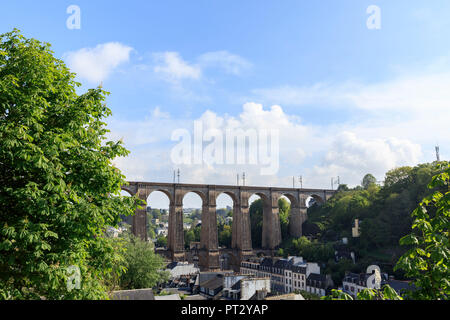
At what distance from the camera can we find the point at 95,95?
909cm

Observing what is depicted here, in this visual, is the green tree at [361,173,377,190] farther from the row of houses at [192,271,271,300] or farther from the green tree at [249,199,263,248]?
the row of houses at [192,271,271,300]

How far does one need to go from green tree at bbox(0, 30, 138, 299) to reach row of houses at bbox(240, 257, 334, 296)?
38585 millimetres

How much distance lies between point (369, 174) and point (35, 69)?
9401 centimetres

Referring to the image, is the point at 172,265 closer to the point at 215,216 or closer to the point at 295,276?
the point at 215,216

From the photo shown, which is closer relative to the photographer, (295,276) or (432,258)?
(432,258)

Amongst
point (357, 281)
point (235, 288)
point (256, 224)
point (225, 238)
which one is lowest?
point (225, 238)

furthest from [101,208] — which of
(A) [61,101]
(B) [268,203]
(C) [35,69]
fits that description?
(B) [268,203]

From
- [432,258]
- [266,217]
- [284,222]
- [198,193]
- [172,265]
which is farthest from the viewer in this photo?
[284,222]

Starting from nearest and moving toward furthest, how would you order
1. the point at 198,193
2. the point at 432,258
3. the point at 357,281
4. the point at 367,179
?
the point at 432,258, the point at 357,281, the point at 198,193, the point at 367,179

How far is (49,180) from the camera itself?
6.96 meters

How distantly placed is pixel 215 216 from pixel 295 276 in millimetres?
19126

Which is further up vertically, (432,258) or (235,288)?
(432,258)

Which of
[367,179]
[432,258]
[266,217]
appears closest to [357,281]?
[266,217]

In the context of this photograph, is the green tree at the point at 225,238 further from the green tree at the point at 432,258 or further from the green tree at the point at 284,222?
the green tree at the point at 432,258
